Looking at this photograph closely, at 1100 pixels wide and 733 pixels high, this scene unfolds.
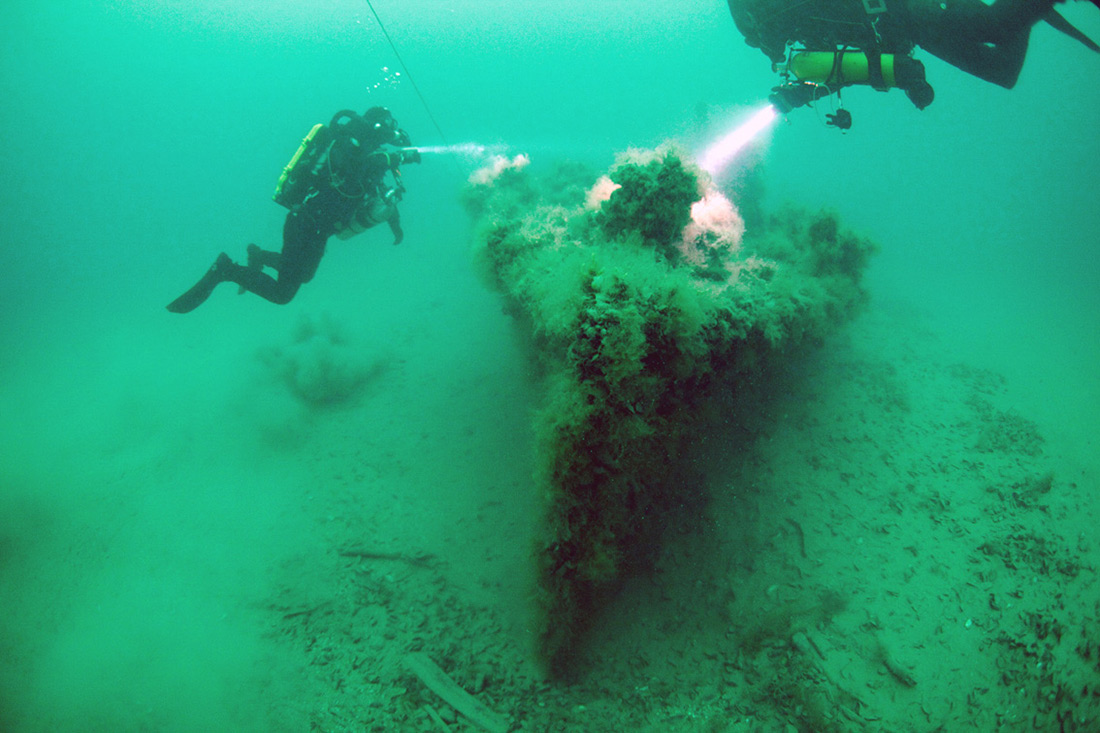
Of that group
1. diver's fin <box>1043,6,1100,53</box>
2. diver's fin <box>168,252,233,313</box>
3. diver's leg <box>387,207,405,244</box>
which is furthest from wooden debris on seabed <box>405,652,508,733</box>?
diver's fin <box>1043,6,1100,53</box>

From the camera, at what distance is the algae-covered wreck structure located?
2385mm

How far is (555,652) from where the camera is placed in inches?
112

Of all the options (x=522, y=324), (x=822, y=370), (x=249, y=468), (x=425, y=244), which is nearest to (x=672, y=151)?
(x=522, y=324)

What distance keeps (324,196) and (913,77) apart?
747 cm

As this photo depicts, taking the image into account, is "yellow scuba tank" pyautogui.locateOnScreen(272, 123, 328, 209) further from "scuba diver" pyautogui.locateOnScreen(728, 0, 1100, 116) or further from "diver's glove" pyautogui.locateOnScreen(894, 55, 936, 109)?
"diver's glove" pyautogui.locateOnScreen(894, 55, 936, 109)

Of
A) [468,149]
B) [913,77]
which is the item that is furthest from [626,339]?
[468,149]

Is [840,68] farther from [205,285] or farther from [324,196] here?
[205,285]

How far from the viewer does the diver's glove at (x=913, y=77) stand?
4.30 metres

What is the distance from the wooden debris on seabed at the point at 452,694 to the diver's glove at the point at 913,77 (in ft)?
22.3

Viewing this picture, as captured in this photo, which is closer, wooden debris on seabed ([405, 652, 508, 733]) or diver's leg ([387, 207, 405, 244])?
wooden debris on seabed ([405, 652, 508, 733])

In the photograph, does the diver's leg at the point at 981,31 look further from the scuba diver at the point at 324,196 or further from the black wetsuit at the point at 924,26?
the scuba diver at the point at 324,196

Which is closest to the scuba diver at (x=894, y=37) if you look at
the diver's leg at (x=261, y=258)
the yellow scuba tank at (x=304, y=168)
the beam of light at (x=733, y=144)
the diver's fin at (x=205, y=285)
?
the beam of light at (x=733, y=144)

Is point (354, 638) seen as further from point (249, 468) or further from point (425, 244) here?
point (425, 244)

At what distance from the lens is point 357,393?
701 cm
